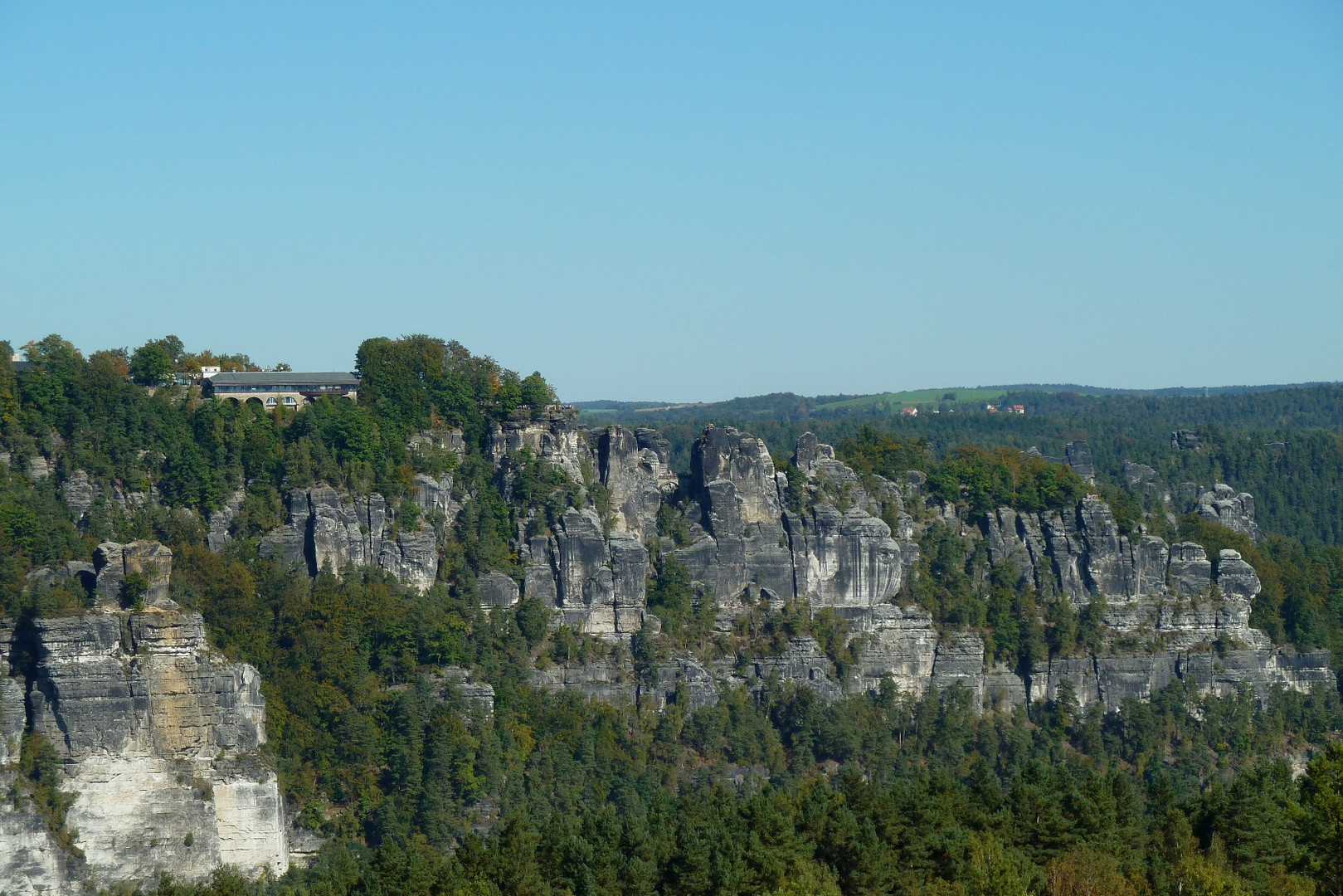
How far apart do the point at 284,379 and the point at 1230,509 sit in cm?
6317

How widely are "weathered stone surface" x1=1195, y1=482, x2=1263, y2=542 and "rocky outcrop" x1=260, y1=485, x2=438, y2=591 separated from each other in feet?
184

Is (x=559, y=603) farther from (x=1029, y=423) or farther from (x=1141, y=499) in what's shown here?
(x=1029, y=423)

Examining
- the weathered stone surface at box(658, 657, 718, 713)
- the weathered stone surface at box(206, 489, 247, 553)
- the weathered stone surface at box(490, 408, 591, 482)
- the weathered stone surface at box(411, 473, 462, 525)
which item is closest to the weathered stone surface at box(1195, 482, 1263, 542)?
the weathered stone surface at box(658, 657, 718, 713)

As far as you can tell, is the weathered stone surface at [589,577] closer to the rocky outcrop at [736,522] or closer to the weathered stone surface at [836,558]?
the rocky outcrop at [736,522]

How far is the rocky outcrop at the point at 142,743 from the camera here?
7056 centimetres

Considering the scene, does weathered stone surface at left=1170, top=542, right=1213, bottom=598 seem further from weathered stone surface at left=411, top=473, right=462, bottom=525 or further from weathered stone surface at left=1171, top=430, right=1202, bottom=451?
weathered stone surface at left=1171, top=430, right=1202, bottom=451

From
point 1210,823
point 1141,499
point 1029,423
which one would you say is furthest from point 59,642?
point 1029,423

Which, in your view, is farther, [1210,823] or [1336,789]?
[1210,823]

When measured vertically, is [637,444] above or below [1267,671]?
above

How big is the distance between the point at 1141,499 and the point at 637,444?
4911cm

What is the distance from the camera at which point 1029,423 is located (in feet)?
616

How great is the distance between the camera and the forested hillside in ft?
207

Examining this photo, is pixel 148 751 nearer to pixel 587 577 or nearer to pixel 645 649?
pixel 587 577

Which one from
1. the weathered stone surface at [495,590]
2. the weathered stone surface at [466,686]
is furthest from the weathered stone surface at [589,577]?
the weathered stone surface at [466,686]
